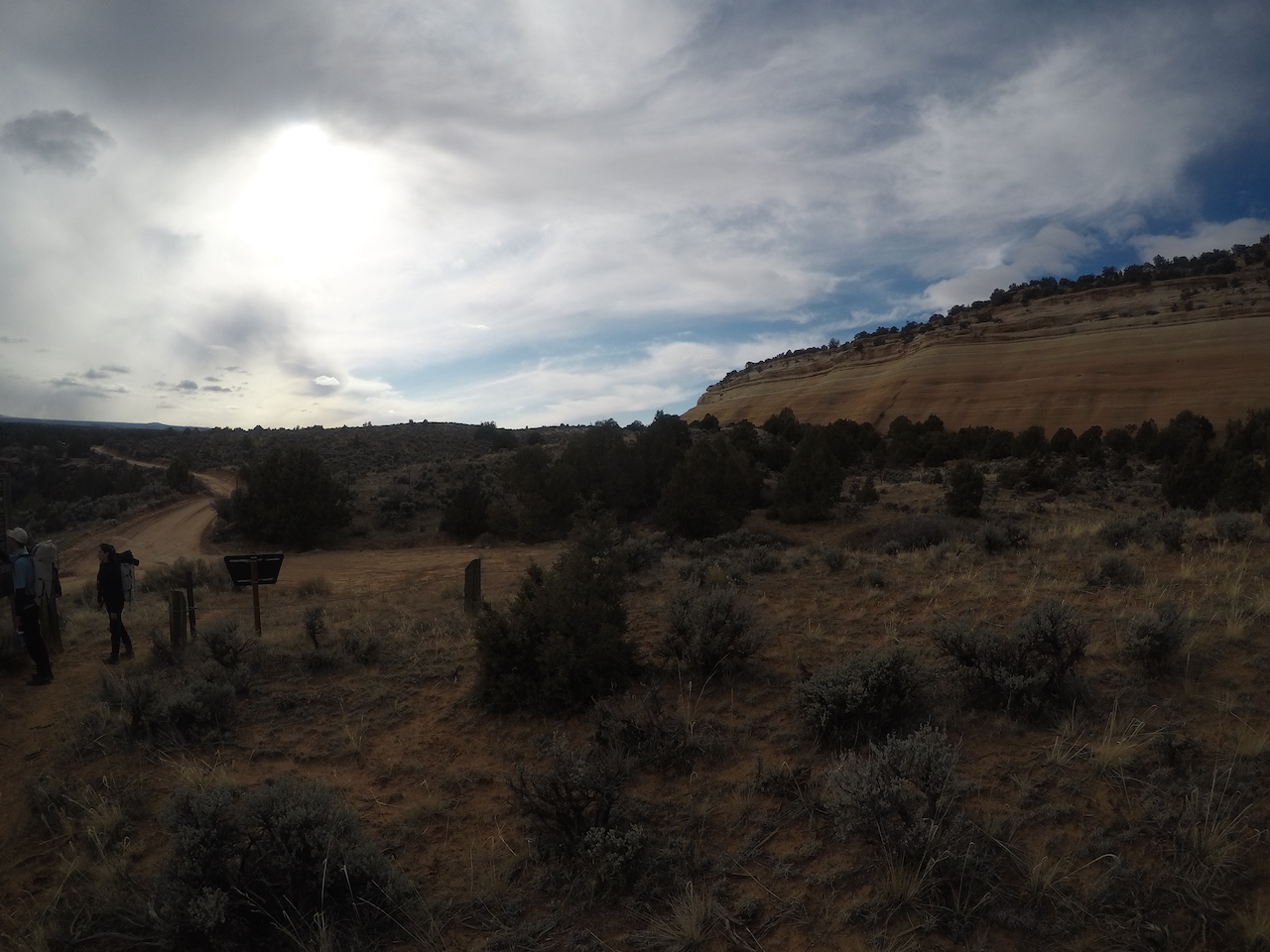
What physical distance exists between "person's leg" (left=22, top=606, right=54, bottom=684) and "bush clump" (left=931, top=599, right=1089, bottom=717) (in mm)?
9967

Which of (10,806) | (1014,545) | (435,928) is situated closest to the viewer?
(435,928)

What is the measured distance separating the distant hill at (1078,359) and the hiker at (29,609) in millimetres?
42523

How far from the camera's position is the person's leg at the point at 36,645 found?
7.89 meters

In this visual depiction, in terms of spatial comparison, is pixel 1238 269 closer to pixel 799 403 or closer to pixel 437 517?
pixel 799 403

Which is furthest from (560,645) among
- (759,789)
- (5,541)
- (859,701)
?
(5,541)

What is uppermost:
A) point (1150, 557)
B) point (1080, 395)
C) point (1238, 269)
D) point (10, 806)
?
point (1238, 269)

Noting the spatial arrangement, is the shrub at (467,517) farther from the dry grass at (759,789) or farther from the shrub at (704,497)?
the dry grass at (759,789)

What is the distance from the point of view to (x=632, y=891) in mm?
3658

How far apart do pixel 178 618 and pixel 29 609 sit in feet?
4.86

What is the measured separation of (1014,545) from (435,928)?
10.8m

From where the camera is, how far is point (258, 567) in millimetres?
9297

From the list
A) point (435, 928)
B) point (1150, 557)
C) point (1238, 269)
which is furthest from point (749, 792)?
point (1238, 269)

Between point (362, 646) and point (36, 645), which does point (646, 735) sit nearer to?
point (362, 646)

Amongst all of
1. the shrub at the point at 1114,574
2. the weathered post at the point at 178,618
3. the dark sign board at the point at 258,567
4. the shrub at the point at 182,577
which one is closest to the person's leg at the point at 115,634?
the weathered post at the point at 178,618
